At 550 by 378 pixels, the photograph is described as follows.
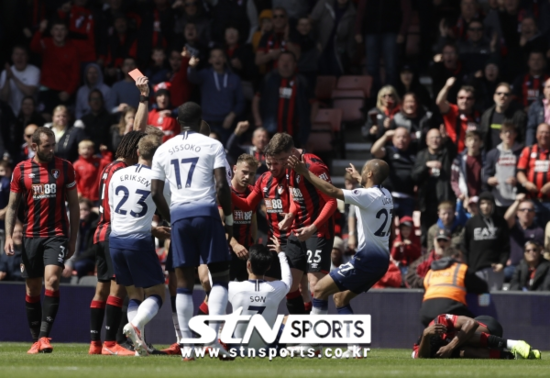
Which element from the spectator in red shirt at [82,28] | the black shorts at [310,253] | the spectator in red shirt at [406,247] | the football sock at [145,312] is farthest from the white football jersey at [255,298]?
the spectator in red shirt at [82,28]

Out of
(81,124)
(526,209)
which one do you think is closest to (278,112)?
(81,124)

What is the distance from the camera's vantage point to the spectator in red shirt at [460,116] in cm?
1767

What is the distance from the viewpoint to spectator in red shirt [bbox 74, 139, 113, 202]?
17.7 m

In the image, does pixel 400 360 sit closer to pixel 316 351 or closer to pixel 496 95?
pixel 316 351

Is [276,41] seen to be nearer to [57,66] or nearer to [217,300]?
[57,66]

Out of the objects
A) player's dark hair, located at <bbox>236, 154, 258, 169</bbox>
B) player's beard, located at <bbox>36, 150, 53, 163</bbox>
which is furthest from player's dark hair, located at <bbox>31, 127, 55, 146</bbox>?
player's dark hair, located at <bbox>236, 154, 258, 169</bbox>

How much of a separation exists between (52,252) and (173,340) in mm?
3493

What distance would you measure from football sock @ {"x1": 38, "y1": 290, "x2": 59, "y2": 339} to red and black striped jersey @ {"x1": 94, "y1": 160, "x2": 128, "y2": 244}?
777mm

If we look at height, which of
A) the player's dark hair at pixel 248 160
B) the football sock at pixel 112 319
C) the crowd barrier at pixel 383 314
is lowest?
the crowd barrier at pixel 383 314

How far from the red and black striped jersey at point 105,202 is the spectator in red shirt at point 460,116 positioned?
7499 millimetres

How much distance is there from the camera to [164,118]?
17938 mm

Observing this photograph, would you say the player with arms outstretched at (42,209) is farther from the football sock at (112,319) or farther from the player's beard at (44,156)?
the football sock at (112,319)

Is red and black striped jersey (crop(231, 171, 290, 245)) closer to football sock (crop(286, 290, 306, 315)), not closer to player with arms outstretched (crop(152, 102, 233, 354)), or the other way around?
football sock (crop(286, 290, 306, 315))

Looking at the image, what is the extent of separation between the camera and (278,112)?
18.7m
